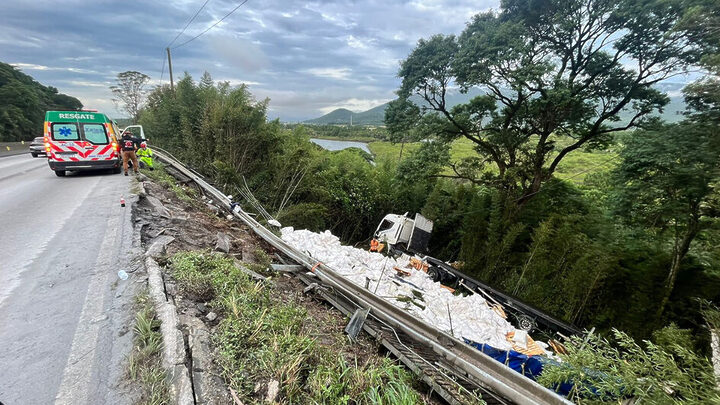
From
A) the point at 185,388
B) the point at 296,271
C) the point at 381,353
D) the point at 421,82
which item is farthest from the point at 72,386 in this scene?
the point at 421,82

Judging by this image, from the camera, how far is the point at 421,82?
11.2 metres

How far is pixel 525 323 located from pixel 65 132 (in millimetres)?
14448

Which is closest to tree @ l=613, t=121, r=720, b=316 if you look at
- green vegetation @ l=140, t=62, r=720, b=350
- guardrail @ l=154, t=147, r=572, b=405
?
green vegetation @ l=140, t=62, r=720, b=350

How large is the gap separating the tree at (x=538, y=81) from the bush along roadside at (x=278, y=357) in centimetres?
931

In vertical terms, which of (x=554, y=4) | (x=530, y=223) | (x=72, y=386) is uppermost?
(x=554, y=4)

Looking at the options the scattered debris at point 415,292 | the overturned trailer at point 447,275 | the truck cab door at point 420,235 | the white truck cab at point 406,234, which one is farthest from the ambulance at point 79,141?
the truck cab door at point 420,235

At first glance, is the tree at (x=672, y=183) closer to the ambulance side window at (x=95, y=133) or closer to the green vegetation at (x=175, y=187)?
the green vegetation at (x=175, y=187)

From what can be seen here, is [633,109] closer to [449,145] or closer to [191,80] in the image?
[449,145]

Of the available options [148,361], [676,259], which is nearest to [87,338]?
[148,361]

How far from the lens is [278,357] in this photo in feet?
7.41

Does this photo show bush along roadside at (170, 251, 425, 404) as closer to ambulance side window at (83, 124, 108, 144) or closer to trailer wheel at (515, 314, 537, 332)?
trailer wheel at (515, 314, 537, 332)

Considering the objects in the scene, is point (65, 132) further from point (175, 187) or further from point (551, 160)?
point (551, 160)

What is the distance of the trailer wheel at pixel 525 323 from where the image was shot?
7.20 metres

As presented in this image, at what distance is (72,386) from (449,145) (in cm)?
1246
